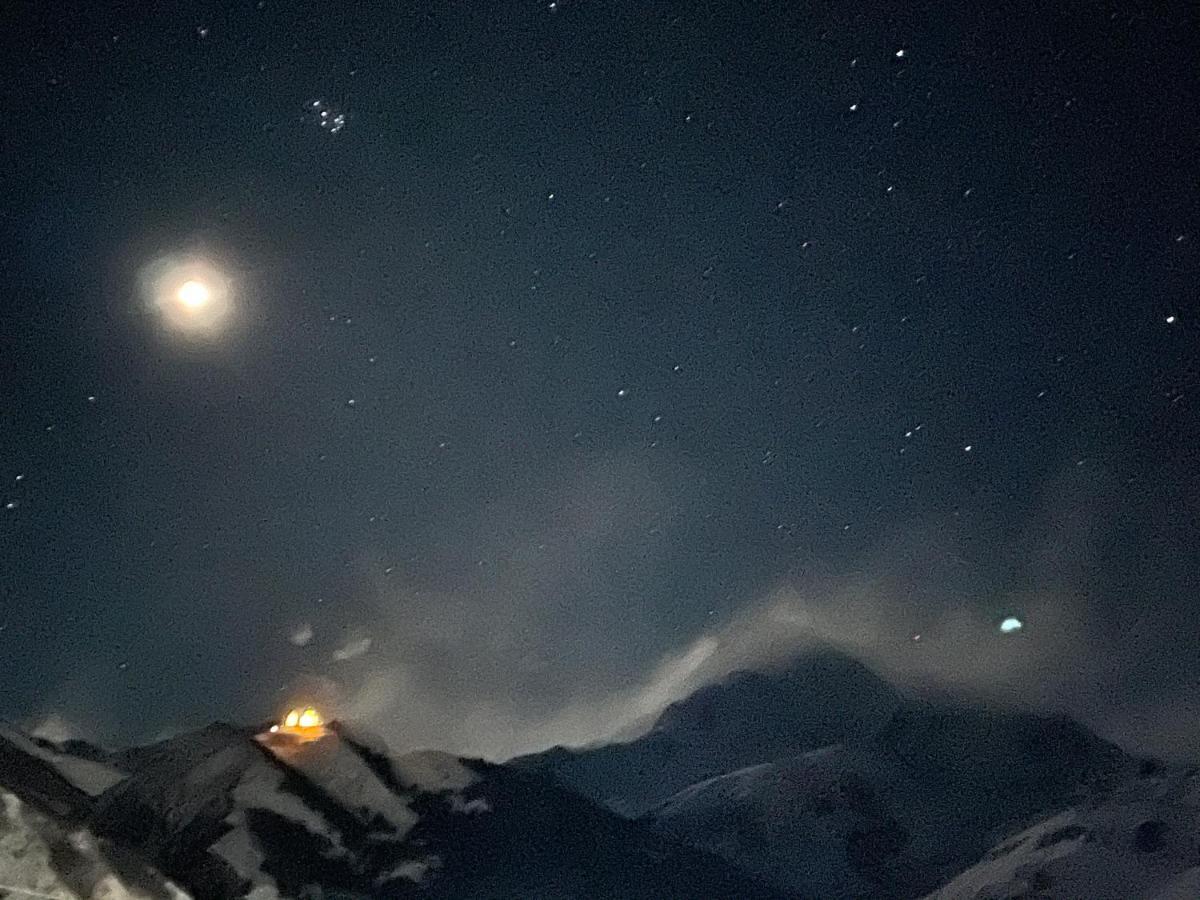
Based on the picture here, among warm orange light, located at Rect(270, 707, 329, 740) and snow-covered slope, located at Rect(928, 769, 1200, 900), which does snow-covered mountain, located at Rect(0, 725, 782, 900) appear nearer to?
warm orange light, located at Rect(270, 707, 329, 740)

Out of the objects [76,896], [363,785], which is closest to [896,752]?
[363,785]

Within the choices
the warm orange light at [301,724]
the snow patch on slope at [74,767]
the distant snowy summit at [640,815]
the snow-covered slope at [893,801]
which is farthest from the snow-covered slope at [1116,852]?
the snow patch on slope at [74,767]

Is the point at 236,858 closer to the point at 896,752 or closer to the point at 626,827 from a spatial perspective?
the point at 626,827

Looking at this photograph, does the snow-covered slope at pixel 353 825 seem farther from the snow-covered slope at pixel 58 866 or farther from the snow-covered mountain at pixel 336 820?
the snow-covered slope at pixel 58 866

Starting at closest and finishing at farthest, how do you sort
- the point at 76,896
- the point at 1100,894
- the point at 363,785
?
the point at 76,896
the point at 363,785
the point at 1100,894

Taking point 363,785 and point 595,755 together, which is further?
point 595,755

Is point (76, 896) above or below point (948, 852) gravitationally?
above

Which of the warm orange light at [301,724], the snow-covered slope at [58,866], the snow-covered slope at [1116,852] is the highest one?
the warm orange light at [301,724]
